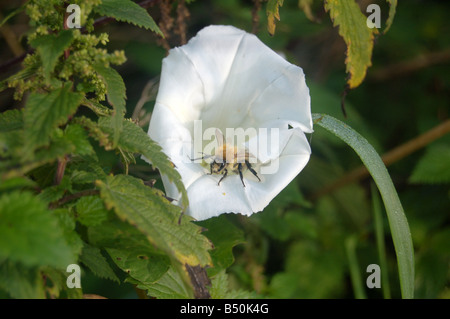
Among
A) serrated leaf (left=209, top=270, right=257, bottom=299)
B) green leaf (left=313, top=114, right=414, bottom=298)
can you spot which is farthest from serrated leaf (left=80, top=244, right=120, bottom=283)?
green leaf (left=313, top=114, right=414, bottom=298)

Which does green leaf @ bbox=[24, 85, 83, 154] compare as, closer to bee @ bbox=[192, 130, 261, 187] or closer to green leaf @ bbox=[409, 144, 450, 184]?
bee @ bbox=[192, 130, 261, 187]

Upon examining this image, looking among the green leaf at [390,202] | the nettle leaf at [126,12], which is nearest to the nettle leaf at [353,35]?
the green leaf at [390,202]

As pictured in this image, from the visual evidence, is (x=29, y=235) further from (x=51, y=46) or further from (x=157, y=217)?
(x=51, y=46)

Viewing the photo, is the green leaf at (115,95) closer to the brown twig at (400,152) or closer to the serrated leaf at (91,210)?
the serrated leaf at (91,210)

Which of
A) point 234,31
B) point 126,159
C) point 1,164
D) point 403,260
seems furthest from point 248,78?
point 1,164

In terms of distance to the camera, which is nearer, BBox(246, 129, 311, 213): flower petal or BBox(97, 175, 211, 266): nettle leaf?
BBox(97, 175, 211, 266): nettle leaf
